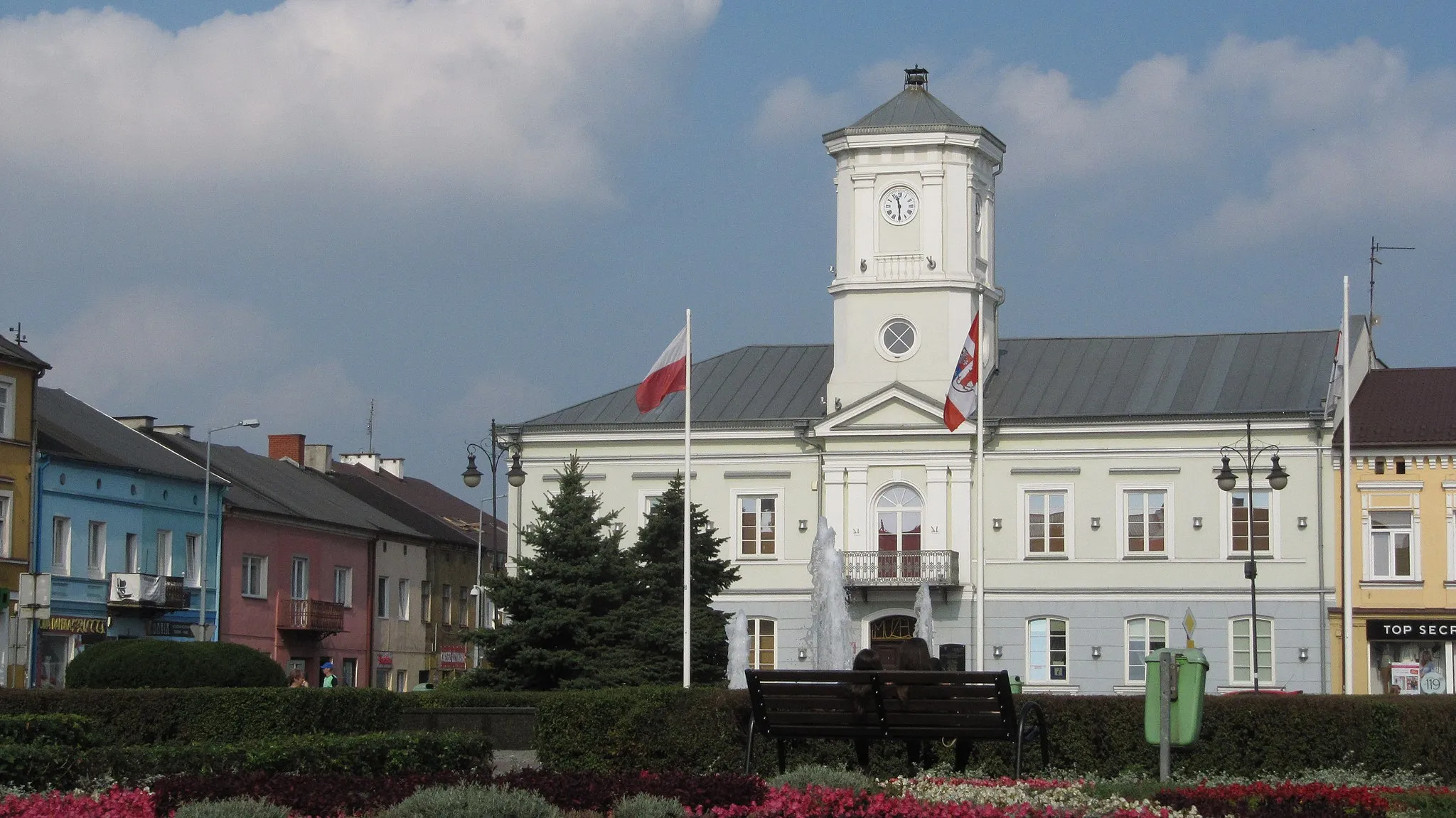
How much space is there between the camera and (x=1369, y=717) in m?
20.9

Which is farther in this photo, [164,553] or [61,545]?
[164,553]

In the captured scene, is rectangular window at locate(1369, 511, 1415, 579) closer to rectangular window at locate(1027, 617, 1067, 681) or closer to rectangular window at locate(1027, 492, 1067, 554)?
rectangular window at locate(1027, 492, 1067, 554)

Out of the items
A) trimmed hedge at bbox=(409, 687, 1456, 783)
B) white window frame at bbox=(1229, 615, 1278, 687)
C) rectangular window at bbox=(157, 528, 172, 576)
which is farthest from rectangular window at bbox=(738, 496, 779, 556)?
trimmed hedge at bbox=(409, 687, 1456, 783)

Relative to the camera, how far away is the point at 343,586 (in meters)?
68.0

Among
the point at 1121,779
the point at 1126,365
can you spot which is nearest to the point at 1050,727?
the point at 1121,779

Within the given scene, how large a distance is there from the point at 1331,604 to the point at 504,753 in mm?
32002

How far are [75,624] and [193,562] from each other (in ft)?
21.4

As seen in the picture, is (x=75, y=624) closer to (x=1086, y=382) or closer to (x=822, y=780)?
(x=1086, y=382)

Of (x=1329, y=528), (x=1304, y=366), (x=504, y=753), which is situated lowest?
(x=504, y=753)

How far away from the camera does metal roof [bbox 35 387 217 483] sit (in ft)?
181

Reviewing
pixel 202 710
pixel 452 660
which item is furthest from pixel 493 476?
pixel 202 710

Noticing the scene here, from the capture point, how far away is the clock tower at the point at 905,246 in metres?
59.9

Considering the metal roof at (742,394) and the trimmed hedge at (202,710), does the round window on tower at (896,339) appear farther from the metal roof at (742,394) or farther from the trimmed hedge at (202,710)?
the trimmed hedge at (202,710)

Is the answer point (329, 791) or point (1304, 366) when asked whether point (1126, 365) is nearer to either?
point (1304, 366)
